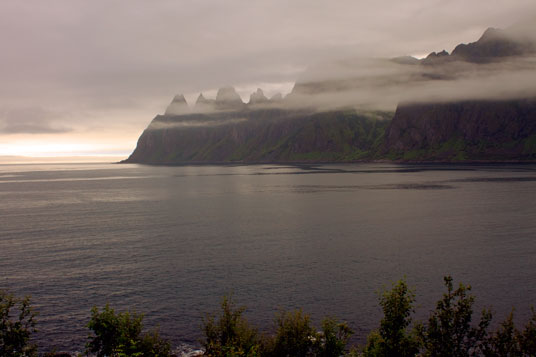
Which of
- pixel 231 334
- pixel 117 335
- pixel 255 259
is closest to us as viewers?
pixel 117 335

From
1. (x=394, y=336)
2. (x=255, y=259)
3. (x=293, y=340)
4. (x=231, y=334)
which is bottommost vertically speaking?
(x=255, y=259)

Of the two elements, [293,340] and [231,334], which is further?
[231,334]

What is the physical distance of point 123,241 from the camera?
95750 millimetres

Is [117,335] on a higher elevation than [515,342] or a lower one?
higher

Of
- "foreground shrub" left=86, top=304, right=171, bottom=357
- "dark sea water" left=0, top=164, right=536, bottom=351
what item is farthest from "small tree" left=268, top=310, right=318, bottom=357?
"dark sea water" left=0, top=164, right=536, bottom=351

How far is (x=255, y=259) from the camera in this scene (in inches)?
3113

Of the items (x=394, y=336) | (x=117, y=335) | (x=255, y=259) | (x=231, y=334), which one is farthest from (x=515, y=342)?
(x=255, y=259)

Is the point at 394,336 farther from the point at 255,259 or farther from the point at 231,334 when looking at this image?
the point at 255,259

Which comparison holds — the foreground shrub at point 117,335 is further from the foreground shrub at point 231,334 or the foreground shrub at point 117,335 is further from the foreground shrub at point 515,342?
the foreground shrub at point 515,342

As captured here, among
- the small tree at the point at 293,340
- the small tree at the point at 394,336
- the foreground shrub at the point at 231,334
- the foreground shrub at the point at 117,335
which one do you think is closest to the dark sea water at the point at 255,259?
the foreground shrub at the point at 231,334

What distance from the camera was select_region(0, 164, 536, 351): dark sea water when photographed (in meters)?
55.8

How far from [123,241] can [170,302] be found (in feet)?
141

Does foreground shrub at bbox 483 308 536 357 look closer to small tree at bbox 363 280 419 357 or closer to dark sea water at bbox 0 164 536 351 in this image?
small tree at bbox 363 280 419 357

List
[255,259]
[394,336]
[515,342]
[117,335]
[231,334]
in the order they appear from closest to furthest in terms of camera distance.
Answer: [515,342] < [394,336] < [117,335] < [231,334] < [255,259]
